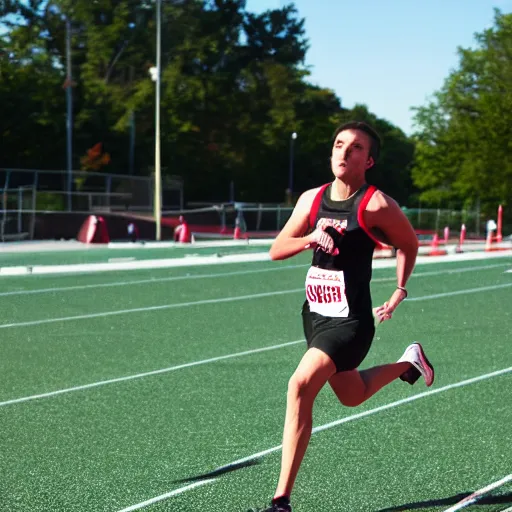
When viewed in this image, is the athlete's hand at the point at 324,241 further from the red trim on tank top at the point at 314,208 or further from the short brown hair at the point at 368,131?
the short brown hair at the point at 368,131

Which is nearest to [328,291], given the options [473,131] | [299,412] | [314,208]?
[314,208]

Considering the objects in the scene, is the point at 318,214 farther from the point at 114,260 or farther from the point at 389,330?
the point at 114,260

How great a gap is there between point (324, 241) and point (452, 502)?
1693mm

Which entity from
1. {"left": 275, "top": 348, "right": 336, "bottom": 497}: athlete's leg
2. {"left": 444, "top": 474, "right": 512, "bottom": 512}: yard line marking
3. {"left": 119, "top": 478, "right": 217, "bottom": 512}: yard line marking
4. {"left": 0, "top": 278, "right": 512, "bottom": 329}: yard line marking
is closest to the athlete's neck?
{"left": 275, "top": 348, "right": 336, "bottom": 497}: athlete's leg

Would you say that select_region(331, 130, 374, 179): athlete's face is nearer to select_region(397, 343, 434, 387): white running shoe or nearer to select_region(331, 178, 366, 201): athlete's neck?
select_region(331, 178, 366, 201): athlete's neck

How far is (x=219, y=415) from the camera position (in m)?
7.66

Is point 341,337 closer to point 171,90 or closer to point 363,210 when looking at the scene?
point 363,210

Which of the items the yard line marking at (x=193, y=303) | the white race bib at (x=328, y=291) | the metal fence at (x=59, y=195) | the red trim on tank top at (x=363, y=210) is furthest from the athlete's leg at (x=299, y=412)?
the metal fence at (x=59, y=195)

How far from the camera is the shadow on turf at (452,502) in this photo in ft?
17.3

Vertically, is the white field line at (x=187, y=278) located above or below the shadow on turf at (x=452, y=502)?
below

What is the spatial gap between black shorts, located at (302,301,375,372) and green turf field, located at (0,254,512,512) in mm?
857

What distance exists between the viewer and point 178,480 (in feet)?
19.1

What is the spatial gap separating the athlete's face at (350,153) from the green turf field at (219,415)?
179cm

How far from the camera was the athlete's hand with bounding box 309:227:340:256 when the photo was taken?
16.0 feet
